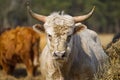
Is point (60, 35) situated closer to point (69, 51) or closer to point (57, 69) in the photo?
point (69, 51)

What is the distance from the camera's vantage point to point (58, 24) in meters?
8.30

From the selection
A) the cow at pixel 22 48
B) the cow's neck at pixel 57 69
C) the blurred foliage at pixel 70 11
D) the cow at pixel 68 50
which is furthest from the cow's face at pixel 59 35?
the blurred foliage at pixel 70 11

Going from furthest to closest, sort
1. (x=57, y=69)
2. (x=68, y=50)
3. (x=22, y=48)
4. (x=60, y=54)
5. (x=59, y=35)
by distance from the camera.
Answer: (x=22, y=48), (x=57, y=69), (x=68, y=50), (x=59, y=35), (x=60, y=54)

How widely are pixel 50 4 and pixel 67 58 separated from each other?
45605mm

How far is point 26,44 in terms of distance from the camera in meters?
16.6

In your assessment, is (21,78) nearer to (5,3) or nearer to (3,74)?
(3,74)

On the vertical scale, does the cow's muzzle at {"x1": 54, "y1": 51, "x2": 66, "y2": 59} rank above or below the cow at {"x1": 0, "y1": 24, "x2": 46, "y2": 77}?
above

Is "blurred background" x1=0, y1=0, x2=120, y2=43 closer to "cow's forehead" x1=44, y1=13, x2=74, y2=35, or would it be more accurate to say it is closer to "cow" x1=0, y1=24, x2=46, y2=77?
"cow" x1=0, y1=24, x2=46, y2=77

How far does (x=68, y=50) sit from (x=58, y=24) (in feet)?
1.66

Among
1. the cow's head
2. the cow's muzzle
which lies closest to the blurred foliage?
the cow's head

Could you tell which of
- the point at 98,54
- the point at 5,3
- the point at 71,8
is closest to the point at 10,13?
the point at 5,3

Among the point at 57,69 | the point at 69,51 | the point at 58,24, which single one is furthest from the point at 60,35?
the point at 57,69

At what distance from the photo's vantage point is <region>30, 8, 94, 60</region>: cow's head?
8.05m

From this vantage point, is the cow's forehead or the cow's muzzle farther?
the cow's forehead
